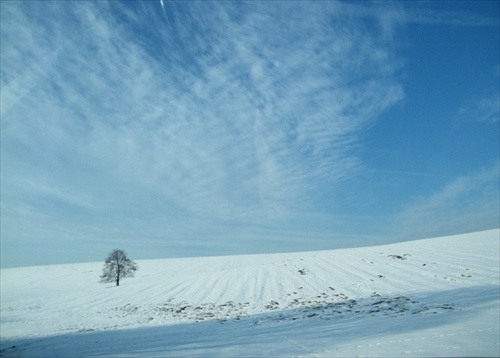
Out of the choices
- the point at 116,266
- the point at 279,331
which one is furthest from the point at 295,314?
the point at 116,266

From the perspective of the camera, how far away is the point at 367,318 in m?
13.8

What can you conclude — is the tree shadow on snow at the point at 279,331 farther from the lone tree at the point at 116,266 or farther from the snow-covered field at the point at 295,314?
the lone tree at the point at 116,266

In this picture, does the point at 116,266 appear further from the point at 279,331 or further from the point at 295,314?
the point at 279,331

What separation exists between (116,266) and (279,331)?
35.6 m

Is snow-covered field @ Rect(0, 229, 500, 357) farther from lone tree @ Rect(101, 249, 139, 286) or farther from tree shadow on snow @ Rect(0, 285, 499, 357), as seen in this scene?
lone tree @ Rect(101, 249, 139, 286)

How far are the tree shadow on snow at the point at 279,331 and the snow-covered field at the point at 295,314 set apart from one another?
0.06 metres

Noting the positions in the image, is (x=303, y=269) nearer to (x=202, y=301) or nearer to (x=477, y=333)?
(x=202, y=301)

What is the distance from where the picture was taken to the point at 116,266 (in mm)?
42000

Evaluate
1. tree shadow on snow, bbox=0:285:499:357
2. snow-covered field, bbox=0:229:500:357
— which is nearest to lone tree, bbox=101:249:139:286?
snow-covered field, bbox=0:229:500:357

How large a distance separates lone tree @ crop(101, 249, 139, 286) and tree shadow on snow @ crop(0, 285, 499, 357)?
25.4 metres

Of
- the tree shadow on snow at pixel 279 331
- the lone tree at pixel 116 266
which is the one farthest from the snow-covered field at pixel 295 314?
the lone tree at pixel 116 266

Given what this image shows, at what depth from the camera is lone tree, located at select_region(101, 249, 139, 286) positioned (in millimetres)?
41653

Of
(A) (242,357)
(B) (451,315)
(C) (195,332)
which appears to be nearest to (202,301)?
(C) (195,332)

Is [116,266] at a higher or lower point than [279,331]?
higher
